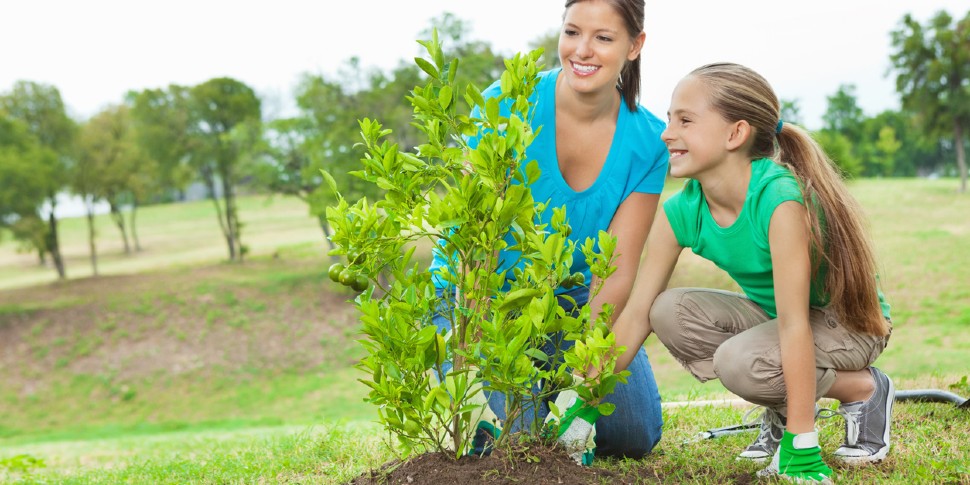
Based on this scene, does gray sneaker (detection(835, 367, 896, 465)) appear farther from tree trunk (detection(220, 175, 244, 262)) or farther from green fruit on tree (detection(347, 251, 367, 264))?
tree trunk (detection(220, 175, 244, 262))

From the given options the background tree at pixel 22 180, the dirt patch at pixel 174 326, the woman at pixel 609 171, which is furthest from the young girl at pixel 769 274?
the background tree at pixel 22 180

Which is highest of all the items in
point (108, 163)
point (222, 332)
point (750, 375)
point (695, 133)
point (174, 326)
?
point (108, 163)

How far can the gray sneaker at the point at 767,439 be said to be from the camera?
3432mm

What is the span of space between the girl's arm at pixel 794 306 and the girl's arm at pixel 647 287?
44cm

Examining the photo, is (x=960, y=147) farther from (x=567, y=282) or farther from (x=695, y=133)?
(x=567, y=282)

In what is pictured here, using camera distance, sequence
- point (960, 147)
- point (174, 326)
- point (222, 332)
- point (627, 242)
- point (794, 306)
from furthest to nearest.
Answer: point (960, 147), point (174, 326), point (222, 332), point (627, 242), point (794, 306)

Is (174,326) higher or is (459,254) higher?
(459,254)

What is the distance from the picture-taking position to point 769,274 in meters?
3.22

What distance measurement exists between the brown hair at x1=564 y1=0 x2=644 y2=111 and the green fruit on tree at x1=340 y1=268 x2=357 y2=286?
1365 millimetres

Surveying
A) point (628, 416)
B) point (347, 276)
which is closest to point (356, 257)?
point (347, 276)

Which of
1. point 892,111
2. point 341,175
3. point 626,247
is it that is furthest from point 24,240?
point 892,111

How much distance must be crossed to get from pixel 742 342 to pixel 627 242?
61 centimetres

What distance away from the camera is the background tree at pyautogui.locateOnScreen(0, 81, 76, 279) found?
2603 cm

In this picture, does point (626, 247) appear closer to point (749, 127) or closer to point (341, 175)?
point (749, 127)
